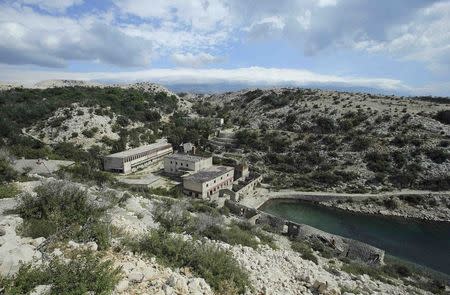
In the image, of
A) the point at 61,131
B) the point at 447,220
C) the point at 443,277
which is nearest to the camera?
the point at 443,277

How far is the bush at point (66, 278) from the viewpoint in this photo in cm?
778

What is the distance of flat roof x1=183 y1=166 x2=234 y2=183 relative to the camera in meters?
42.0

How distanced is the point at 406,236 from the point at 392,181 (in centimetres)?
1308

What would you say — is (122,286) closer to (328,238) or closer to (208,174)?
(328,238)

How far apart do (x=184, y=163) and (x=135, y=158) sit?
8312 mm

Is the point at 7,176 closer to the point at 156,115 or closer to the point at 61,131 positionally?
the point at 61,131

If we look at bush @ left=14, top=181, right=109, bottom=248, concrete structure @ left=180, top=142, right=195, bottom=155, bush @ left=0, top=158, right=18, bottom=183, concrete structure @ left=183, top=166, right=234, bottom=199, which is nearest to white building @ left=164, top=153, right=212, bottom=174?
concrete structure @ left=183, top=166, right=234, bottom=199

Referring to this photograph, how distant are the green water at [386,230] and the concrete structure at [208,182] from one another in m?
6.57

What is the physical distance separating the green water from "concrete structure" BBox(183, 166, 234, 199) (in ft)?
21.6

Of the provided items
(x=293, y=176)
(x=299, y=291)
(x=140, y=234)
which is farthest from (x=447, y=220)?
(x=140, y=234)

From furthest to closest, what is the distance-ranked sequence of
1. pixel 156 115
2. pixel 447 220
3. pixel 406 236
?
pixel 156 115
pixel 447 220
pixel 406 236

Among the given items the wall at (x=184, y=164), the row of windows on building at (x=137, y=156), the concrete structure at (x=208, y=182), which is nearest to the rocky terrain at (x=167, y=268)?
the concrete structure at (x=208, y=182)

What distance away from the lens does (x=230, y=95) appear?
121375 mm

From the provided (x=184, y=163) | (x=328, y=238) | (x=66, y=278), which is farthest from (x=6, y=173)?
(x=184, y=163)
